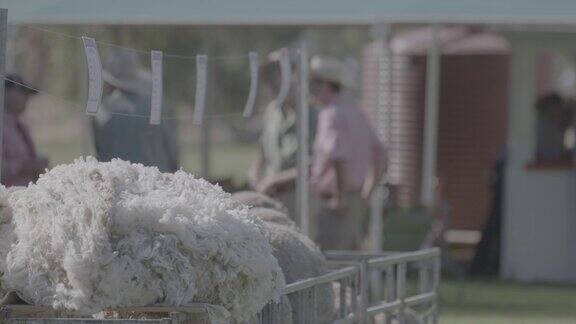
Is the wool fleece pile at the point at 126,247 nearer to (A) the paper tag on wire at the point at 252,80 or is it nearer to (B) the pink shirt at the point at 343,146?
(A) the paper tag on wire at the point at 252,80

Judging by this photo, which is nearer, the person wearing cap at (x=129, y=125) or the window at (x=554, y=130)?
the person wearing cap at (x=129, y=125)

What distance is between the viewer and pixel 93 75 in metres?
4.89

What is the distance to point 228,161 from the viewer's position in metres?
39.7

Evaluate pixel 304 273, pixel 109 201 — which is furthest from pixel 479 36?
pixel 109 201

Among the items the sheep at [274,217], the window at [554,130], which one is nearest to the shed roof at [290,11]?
the sheep at [274,217]

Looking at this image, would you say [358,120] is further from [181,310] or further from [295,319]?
[181,310]

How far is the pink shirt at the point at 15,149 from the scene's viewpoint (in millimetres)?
9516

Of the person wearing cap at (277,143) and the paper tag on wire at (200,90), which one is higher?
the paper tag on wire at (200,90)

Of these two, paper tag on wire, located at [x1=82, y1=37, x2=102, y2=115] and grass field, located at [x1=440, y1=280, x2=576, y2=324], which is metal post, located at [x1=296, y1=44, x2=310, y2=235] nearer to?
paper tag on wire, located at [x1=82, y1=37, x2=102, y2=115]

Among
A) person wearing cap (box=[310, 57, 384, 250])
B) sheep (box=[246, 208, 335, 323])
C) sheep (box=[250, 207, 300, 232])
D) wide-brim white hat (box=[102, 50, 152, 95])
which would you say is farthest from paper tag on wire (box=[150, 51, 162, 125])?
person wearing cap (box=[310, 57, 384, 250])

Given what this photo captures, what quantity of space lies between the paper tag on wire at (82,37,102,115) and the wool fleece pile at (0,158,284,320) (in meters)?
0.52

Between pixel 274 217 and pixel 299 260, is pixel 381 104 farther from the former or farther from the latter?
pixel 299 260

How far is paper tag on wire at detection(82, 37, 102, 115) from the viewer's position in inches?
191

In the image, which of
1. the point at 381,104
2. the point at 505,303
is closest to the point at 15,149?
the point at 381,104
